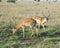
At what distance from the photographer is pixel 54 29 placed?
15.2 meters

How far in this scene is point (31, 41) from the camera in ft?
39.1

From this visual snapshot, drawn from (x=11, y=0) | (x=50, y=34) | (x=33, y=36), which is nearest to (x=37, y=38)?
(x=33, y=36)

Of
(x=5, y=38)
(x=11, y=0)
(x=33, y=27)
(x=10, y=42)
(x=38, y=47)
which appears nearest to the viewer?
(x=38, y=47)

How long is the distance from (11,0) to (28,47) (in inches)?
1655

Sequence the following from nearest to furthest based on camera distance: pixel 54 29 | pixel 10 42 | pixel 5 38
A: pixel 10 42 < pixel 5 38 < pixel 54 29

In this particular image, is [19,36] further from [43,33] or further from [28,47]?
[28,47]

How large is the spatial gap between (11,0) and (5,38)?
39776 mm

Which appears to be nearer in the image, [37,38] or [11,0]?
[37,38]

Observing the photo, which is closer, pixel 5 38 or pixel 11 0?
pixel 5 38

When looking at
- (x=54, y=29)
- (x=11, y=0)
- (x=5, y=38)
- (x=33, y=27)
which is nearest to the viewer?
(x=5, y=38)

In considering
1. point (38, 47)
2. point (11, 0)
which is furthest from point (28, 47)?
point (11, 0)

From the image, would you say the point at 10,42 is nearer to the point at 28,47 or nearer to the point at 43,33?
the point at 28,47

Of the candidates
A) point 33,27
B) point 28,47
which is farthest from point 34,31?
point 28,47

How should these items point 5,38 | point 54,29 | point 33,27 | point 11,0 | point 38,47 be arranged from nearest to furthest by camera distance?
point 38,47 < point 5,38 < point 33,27 < point 54,29 < point 11,0
